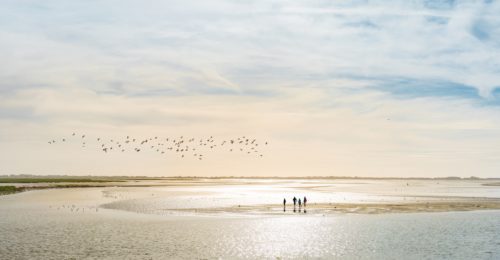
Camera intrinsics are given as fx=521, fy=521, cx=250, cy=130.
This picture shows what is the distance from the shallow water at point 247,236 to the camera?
37688 mm

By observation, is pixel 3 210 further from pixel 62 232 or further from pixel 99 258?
pixel 99 258

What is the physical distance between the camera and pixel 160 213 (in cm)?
6712

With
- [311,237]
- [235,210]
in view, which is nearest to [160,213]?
[235,210]

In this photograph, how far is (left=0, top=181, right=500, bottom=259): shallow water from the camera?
37688 millimetres

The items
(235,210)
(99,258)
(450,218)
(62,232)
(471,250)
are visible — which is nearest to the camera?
(99,258)

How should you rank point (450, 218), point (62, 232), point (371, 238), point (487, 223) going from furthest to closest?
1. point (450, 218)
2. point (487, 223)
3. point (62, 232)
4. point (371, 238)

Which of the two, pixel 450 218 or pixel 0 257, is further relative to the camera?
pixel 450 218

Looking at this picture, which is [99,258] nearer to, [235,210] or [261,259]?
[261,259]

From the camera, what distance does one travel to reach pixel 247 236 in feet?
151

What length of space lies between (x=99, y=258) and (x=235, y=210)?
3766 cm

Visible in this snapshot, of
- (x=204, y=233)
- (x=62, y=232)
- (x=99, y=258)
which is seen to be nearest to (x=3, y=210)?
(x=62, y=232)

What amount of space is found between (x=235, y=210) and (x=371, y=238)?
97.3ft

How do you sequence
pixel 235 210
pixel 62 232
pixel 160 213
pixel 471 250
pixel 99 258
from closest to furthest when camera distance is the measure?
pixel 99 258 → pixel 471 250 → pixel 62 232 → pixel 160 213 → pixel 235 210

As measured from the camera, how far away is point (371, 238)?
44906mm
